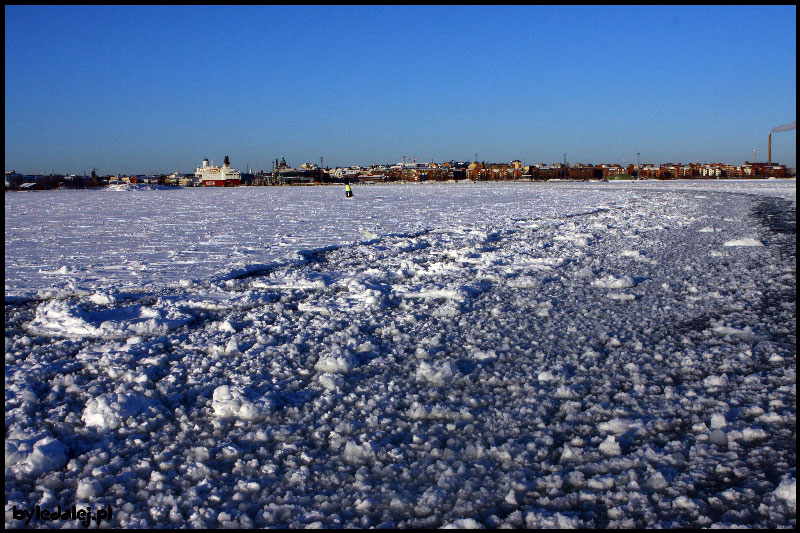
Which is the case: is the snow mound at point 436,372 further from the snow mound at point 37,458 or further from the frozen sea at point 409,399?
the snow mound at point 37,458

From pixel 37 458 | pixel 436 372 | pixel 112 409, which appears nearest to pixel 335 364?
pixel 436 372

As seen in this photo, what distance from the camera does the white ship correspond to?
386 feet

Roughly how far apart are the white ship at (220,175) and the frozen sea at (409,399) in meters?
118

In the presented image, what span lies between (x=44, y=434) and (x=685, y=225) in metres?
10.4

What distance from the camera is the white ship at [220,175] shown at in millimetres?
117625

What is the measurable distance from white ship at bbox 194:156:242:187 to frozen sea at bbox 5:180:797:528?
118 metres

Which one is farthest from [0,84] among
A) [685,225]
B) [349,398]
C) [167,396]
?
[685,225]

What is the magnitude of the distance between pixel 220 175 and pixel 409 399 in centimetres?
12910

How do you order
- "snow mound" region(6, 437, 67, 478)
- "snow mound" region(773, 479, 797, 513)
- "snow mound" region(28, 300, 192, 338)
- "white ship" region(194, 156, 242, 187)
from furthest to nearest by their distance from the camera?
"white ship" region(194, 156, 242, 187), "snow mound" region(28, 300, 192, 338), "snow mound" region(6, 437, 67, 478), "snow mound" region(773, 479, 797, 513)

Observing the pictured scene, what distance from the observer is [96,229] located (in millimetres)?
11492

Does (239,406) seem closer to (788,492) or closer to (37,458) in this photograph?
(37,458)

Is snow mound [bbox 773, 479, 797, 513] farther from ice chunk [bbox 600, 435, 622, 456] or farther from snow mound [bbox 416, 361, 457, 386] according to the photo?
snow mound [bbox 416, 361, 457, 386]

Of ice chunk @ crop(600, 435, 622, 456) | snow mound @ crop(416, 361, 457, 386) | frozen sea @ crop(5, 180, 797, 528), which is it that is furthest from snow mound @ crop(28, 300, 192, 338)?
ice chunk @ crop(600, 435, 622, 456)

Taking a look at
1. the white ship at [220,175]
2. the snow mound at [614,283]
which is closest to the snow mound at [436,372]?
the snow mound at [614,283]
